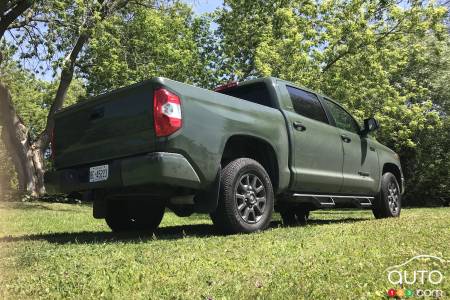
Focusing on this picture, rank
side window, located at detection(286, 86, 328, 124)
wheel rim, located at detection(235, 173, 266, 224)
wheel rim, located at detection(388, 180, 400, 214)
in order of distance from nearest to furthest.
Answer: wheel rim, located at detection(235, 173, 266, 224)
side window, located at detection(286, 86, 328, 124)
wheel rim, located at detection(388, 180, 400, 214)

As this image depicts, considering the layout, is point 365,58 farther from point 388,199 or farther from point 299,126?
point 299,126

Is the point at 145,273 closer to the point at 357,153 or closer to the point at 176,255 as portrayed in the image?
the point at 176,255

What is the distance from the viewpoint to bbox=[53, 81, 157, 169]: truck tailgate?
15.9 ft

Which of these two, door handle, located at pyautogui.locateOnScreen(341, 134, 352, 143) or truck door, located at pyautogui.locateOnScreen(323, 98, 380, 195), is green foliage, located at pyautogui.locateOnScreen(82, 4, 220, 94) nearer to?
truck door, located at pyautogui.locateOnScreen(323, 98, 380, 195)

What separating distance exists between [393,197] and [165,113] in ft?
17.3

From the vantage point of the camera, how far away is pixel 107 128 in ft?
17.1

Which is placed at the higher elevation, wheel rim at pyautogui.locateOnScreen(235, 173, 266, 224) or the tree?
the tree

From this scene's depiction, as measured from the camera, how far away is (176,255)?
402 cm


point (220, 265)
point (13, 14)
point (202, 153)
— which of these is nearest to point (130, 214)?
point (202, 153)

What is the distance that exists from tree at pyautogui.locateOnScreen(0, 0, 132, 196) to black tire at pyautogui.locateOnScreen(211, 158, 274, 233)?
10.7m

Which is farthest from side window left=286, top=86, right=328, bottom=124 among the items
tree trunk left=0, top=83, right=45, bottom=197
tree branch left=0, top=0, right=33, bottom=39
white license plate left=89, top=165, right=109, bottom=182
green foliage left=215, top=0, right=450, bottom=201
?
tree trunk left=0, top=83, right=45, bottom=197

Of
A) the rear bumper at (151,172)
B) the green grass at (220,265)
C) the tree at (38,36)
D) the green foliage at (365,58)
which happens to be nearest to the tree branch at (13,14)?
the tree at (38,36)

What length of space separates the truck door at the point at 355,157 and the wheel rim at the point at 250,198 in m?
1.96

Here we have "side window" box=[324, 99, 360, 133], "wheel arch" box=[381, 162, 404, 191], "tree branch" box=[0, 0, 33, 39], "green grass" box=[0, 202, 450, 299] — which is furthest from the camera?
"tree branch" box=[0, 0, 33, 39]
